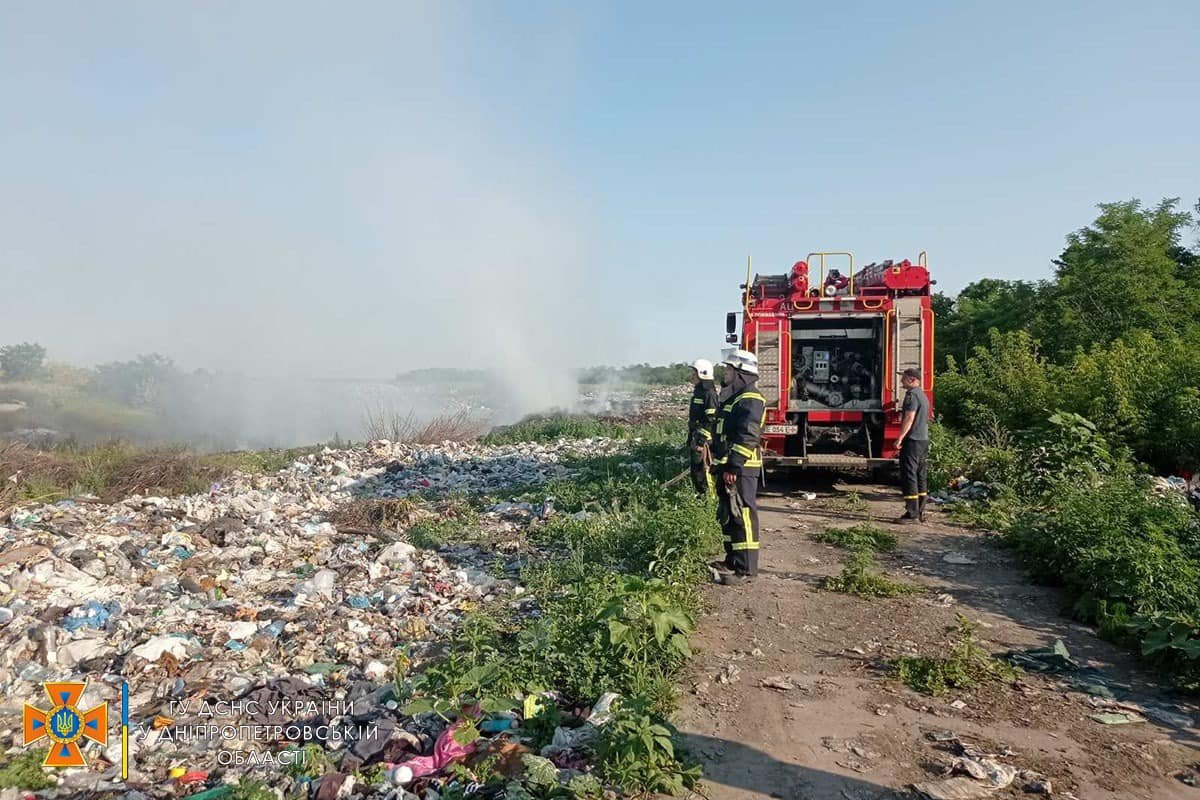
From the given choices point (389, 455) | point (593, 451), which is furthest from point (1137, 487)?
point (389, 455)

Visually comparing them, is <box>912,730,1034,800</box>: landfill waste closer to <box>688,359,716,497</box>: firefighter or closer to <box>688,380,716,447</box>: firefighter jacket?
<box>688,359,716,497</box>: firefighter

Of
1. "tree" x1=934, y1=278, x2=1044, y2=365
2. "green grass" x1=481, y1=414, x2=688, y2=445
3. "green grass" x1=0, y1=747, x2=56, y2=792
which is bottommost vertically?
"green grass" x1=0, y1=747, x2=56, y2=792

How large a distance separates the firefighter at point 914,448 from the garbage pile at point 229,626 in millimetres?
4051

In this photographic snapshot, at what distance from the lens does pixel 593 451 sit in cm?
1439

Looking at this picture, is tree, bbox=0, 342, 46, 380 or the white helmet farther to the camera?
tree, bbox=0, 342, 46, 380

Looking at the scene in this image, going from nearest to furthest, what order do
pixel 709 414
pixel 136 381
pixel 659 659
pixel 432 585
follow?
pixel 659 659 < pixel 432 585 < pixel 709 414 < pixel 136 381

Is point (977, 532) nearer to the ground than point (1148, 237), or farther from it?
nearer to the ground

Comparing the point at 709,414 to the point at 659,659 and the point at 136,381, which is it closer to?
the point at 659,659

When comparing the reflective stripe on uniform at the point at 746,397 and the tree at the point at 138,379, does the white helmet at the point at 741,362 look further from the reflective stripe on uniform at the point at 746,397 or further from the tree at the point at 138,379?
the tree at the point at 138,379

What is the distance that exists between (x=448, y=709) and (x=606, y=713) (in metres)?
0.79

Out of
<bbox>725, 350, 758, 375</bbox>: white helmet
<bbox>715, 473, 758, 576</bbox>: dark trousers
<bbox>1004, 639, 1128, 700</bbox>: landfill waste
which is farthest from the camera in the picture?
<bbox>725, 350, 758, 375</bbox>: white helmet

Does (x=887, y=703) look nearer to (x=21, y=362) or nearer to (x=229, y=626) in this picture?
(x=229, y=626)

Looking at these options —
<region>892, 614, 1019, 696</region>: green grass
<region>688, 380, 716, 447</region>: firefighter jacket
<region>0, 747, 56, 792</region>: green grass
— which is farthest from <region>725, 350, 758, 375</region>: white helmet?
<region>0, 747, 56, 792</region>: green grass

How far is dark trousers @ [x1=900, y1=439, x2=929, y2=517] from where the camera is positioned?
301 inches
